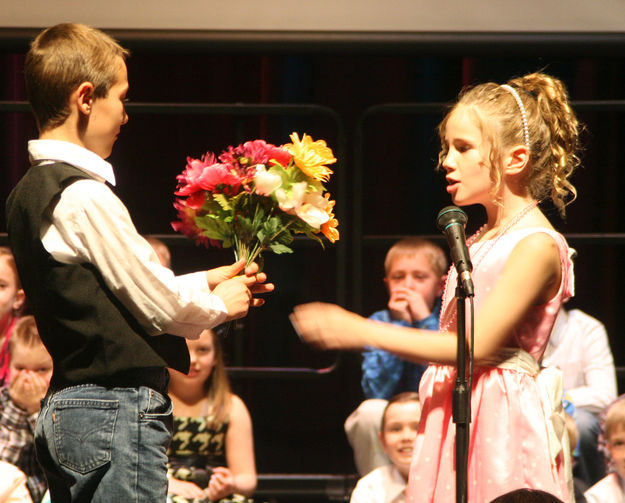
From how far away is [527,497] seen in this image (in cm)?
191

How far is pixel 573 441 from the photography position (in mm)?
3793

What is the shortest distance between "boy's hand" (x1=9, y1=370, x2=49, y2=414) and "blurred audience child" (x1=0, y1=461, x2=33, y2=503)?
0.32 metres

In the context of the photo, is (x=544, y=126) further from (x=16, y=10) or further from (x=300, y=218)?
(x=16, y=10)

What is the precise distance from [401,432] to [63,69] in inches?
82.6

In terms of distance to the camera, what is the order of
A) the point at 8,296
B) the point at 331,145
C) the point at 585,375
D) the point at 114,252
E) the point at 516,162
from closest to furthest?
the point at 114,252, the point at 516,162, the point at 8,296, the point at 585,375, the point at 331,145

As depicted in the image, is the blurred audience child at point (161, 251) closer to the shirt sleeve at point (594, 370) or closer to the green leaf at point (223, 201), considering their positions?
the green leaf at point (223, 201)

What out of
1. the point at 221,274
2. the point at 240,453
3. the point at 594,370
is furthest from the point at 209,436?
the point at 594,370

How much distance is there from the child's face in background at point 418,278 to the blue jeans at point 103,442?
2167 millimetres

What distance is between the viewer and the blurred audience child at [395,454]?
3.62 meters

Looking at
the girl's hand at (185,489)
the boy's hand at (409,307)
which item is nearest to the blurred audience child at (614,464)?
the boy's hand at (409,307)

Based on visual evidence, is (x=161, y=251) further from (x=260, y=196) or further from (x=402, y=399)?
(x=260, y=196)

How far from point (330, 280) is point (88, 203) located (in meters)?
3.12

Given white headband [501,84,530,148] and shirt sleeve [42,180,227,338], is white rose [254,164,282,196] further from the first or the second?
white headband [501,84,530,148]

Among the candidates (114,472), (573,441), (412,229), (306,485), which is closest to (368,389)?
(306,485)
